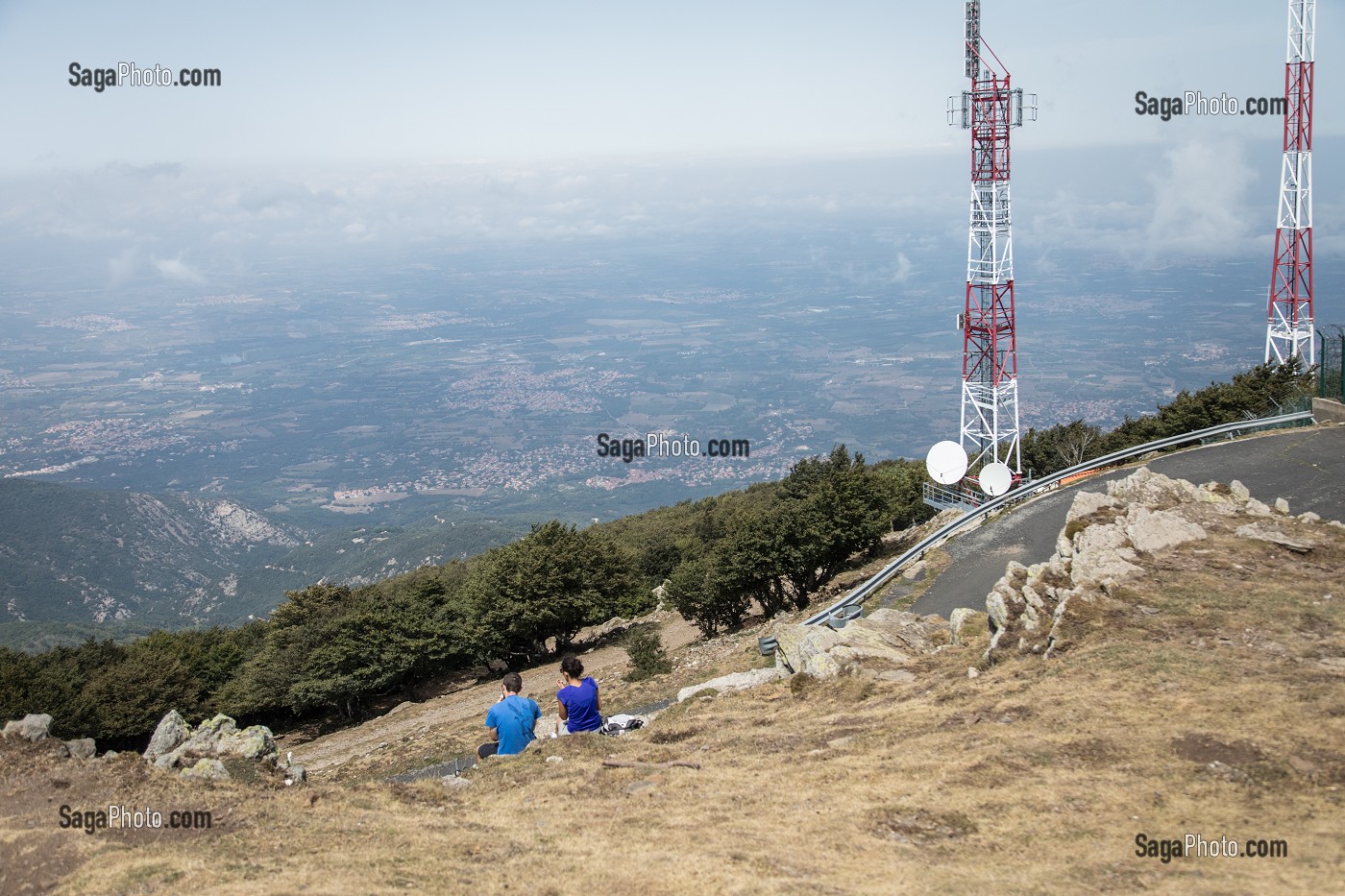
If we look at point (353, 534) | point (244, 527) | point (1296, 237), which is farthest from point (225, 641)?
point (244, 527)

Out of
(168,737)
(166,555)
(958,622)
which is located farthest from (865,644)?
(166,555)

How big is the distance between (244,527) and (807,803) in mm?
150072

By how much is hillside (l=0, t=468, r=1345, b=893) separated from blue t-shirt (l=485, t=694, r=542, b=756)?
0.23 meters

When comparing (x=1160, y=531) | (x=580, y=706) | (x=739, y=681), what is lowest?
(x=739, y=681)

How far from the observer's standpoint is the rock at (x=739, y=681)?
17.6 metres

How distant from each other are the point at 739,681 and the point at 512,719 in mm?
6678

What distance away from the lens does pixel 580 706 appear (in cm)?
1290

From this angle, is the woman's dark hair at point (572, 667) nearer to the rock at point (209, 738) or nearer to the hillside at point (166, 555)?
the rock at point (209, 738)

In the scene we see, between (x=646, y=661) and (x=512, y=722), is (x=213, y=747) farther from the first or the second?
(x=646, y=661)

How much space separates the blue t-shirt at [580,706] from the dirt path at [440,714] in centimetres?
1058

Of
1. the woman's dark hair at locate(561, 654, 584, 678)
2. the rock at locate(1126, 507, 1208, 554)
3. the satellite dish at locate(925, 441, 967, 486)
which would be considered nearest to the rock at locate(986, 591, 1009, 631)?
the rock at locate(1126, 507, 1208, 554)

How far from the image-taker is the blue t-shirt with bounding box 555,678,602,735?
12828 mm

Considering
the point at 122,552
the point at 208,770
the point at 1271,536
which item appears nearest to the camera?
the point at 208,770

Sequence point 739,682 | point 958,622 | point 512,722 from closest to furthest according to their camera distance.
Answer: point 512,722, point 958,622, point 739,682
